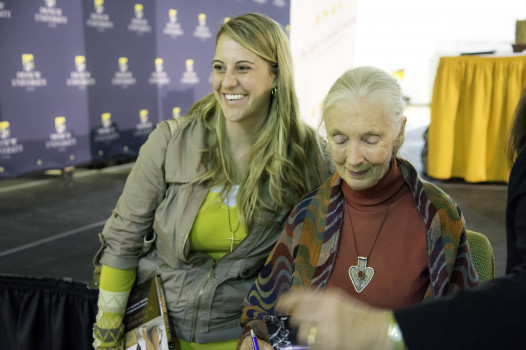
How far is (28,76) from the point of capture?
5629 millimetres

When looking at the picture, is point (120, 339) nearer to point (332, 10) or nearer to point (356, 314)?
point (356, 314)

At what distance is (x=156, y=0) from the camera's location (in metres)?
6.84

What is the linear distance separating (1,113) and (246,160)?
430cm

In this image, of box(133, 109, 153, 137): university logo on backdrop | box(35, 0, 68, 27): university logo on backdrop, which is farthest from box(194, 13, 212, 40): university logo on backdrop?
box(35, 0, 68, 27): university logo on backdrop

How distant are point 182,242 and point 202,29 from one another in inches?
241

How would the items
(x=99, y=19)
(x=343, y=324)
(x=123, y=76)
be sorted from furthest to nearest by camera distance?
(x=123, y=76), (x=99, y=19), (x=343, y=324)

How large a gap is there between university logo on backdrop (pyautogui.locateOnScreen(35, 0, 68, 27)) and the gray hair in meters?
5.04

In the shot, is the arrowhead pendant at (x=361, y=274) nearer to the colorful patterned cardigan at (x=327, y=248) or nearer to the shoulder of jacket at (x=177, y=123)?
the colorful patterned cardigan at (x=327, y=248)

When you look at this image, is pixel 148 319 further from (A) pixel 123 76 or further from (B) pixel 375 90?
(A) pixel 123 76

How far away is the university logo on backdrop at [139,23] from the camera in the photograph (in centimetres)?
662

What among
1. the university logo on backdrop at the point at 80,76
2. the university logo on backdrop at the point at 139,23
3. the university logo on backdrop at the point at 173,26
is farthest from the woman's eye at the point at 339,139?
the university logo on backdrop at the point at 173,26

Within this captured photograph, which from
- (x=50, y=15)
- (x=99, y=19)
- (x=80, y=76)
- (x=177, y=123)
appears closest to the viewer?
(x=177, y=123)

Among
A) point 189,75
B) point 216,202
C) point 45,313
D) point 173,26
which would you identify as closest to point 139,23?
point 173,26

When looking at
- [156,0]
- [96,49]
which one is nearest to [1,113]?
[96,49]
